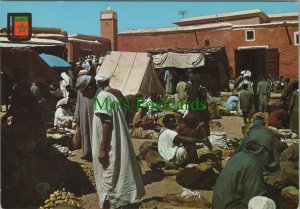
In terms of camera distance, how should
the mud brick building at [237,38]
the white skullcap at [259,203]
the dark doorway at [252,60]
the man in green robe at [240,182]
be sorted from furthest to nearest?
the dark doorway at [252,60]
the mud brick building at [237,38]
the white skullcap at [259,203]
the man in green robe at [240,182]

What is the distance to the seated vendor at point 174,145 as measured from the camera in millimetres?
5539

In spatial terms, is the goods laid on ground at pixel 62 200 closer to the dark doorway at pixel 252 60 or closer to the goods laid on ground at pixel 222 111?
the goods laid on ground at pixel 222 111

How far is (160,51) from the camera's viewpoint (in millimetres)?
5590

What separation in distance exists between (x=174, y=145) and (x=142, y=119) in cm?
75

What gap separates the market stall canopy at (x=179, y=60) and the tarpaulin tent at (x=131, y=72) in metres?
0.20

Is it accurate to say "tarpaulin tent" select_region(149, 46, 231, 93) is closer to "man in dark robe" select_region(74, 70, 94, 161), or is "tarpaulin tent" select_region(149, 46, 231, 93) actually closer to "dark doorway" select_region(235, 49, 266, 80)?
"dark doorway" select_region(235, 49, 266, 80)

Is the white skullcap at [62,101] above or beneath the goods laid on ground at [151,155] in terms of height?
above

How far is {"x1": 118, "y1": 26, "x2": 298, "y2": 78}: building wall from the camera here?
5375mm

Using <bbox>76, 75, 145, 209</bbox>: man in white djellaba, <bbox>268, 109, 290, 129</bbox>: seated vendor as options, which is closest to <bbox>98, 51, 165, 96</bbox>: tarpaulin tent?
<bbox>76, 75, 145, 209</bbox>: man in white djellaba

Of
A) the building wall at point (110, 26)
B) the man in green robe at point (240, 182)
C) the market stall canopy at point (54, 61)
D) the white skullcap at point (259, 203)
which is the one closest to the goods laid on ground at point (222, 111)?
the man in green robe at point (240, 182)

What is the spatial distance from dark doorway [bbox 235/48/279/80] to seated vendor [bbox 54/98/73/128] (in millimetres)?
2366

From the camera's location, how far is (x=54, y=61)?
536 cm

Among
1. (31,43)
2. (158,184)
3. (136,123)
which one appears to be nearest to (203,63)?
(136,123)

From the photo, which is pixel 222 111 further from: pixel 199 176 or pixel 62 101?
pixel 62 101
